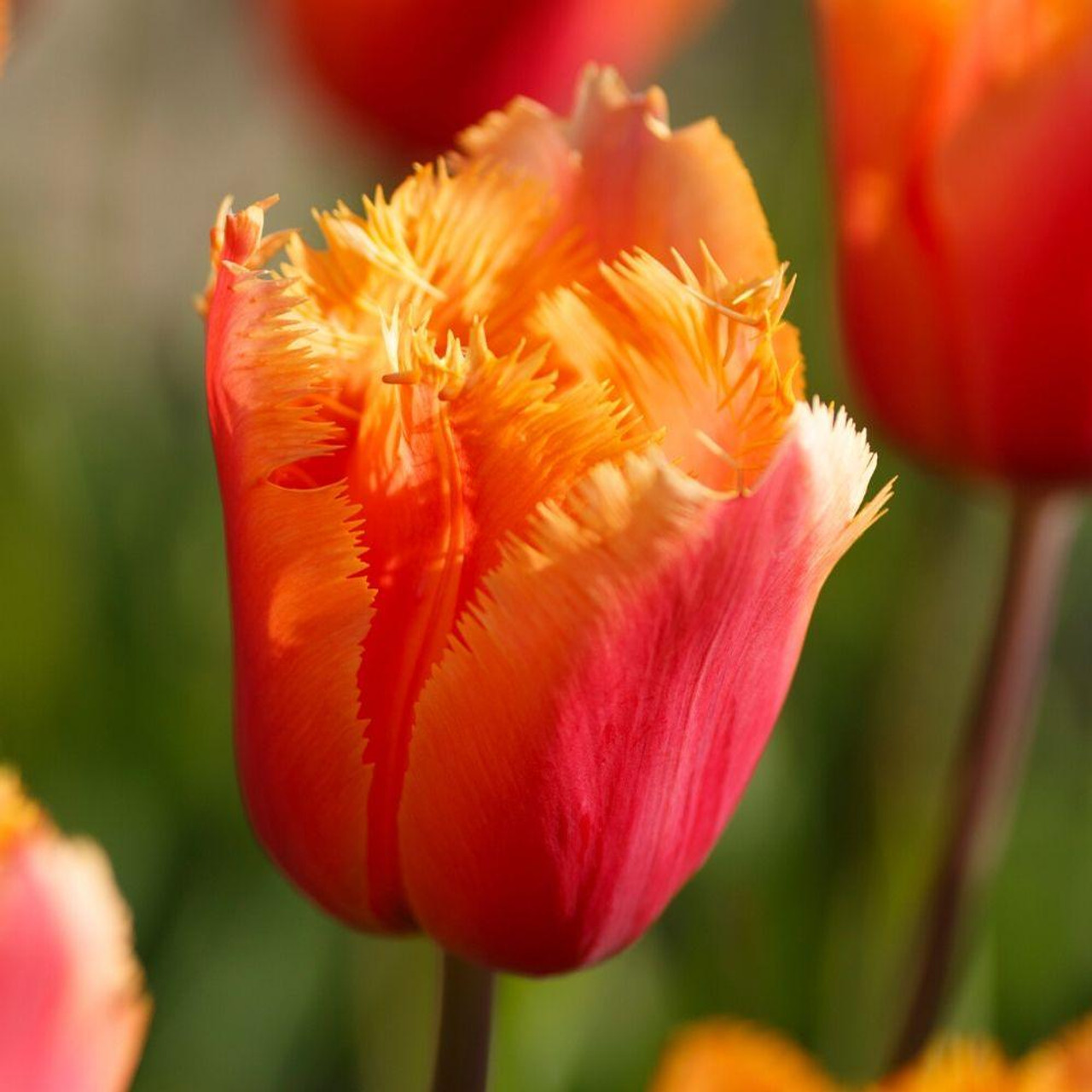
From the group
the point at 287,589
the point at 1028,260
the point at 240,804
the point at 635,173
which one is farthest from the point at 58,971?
the point at 240,804

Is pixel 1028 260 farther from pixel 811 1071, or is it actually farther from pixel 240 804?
pixel 240 804

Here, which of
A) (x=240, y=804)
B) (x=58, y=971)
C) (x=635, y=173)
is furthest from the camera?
(x=240, y=804)

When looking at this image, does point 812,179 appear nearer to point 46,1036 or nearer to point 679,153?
point 679,153

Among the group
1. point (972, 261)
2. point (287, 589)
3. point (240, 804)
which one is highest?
point (287, 589)

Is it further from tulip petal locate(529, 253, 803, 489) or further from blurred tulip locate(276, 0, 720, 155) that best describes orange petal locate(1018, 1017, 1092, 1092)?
blurred tulip locate(276, 0, 720, 155)

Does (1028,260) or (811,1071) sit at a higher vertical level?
(1028,260)

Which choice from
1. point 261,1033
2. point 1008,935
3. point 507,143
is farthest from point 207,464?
point 507,143

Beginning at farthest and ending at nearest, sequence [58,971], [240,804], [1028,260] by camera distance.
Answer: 1. [240,804]
2. [1028,260]
3. [58,971]
